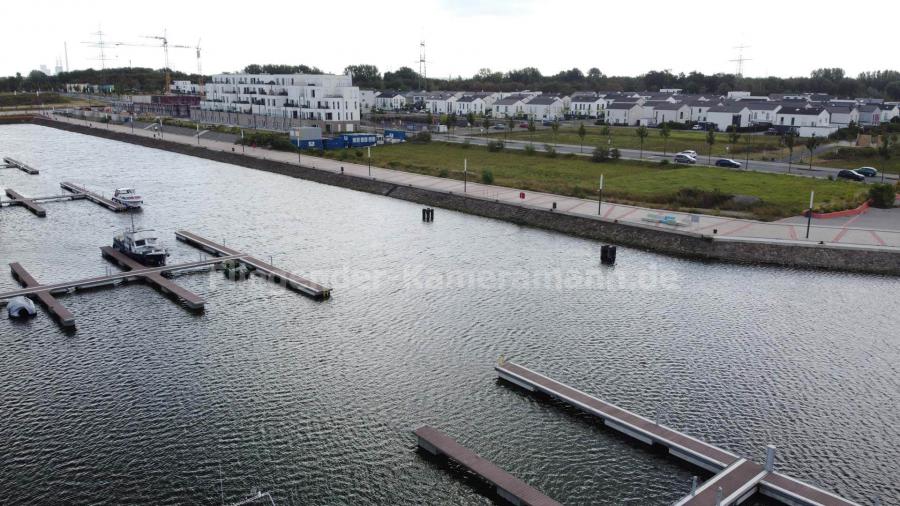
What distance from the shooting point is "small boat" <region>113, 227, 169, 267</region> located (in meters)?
44.3

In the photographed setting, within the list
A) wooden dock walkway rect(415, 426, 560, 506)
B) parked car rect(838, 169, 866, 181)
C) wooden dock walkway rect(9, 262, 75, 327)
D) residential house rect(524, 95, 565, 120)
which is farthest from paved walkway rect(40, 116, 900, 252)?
residential house rect(524, 95, 565, 120)

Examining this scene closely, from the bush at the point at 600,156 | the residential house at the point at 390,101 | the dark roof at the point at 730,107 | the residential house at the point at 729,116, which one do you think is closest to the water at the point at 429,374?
the bush at the point at 600,156

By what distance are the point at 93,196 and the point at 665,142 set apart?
7435cm

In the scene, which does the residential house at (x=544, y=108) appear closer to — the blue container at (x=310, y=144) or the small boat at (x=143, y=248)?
the blue container at (x=310, y=144)

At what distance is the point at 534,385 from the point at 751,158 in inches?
2666

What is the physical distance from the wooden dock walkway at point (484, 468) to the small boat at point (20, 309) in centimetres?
2476

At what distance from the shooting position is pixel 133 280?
4178 centimetres

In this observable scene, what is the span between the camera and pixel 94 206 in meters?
65.3

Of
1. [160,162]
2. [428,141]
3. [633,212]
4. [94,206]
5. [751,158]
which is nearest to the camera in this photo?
[633,212]

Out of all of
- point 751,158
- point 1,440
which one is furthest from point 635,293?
point 751,158

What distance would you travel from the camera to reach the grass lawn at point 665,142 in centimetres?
8953

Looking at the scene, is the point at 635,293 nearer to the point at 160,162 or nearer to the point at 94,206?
the point at 94,206

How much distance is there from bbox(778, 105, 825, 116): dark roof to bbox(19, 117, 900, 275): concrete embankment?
77.8 m

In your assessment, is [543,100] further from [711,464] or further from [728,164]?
[711,464]
